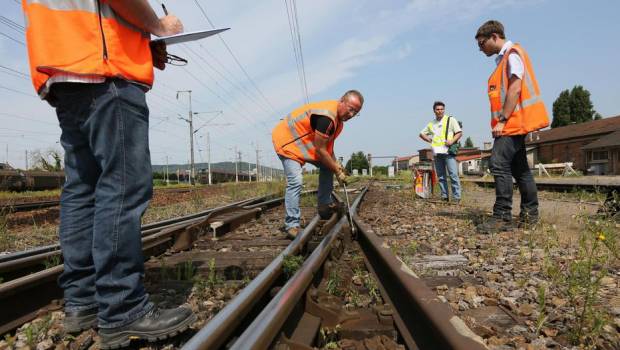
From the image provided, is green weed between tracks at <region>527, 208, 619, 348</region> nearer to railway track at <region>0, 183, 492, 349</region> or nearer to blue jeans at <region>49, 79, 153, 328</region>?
railway track at <region>0, 183, 492, 349</region>

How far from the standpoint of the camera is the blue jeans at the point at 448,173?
8.01m

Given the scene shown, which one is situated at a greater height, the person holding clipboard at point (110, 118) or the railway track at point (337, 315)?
the person holding clipboard at point (110, 118)

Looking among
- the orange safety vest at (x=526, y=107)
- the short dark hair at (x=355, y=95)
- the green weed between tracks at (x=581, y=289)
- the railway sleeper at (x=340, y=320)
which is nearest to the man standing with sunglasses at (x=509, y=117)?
the orange safety vest at (x=526, y=107)

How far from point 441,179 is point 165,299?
23.4ft

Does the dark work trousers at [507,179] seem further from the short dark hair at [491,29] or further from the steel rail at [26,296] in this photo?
the steel rail at [26,296]

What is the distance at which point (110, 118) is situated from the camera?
190 cm

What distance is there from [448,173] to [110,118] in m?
7.40

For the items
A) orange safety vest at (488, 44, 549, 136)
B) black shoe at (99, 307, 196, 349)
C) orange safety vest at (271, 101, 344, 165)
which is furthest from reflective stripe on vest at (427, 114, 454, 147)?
black shoe at (99, 307, 196, 349)

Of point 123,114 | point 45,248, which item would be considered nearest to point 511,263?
point 123,114

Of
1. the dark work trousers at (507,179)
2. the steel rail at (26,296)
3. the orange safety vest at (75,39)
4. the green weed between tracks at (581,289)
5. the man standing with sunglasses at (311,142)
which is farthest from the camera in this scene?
the dark work trousers at (507,179)

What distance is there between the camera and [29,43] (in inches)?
75.5

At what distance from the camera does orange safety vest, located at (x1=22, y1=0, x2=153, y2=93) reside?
72.2 inches

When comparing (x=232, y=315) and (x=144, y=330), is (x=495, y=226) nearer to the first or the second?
(x=232, y=315)

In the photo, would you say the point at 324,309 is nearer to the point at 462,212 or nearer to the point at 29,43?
the point at 29,43
